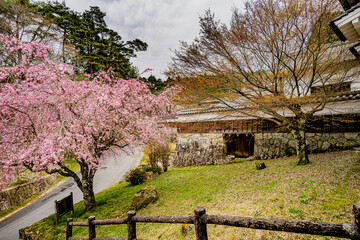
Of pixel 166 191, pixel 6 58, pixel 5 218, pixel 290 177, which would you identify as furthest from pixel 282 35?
pixel 5 218

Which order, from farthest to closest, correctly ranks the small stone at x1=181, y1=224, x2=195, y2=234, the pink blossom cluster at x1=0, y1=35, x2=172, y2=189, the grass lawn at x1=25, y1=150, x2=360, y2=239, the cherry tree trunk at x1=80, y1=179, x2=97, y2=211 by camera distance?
the cherry tree trunk at x1=80, y1=179, x2=97, y2=211, the pink blossom cluster at x1=0, y1=35, x2=172, y2=189, the small stone at x1=181, y1=224, x2=195, y2=234, the grass lawn at x1=25, y1=150, x2=360, y2=239

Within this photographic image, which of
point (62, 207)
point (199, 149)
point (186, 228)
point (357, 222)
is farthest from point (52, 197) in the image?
point (357, 222)

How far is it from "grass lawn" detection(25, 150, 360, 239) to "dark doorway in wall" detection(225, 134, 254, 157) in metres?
5.10

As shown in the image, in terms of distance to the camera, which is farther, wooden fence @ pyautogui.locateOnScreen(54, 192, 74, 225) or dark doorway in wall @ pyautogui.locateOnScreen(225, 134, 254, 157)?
dark doorway in wall @ pyautogui.locateOnScreen(225, 134, 254, 157)

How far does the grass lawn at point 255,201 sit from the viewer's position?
161 inches

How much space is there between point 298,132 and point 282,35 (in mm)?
4628

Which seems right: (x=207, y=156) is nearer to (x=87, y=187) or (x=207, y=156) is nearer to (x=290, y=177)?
(x=290, y=177)

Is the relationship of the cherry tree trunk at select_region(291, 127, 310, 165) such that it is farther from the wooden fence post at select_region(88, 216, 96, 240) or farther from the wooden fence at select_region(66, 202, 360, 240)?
the wooden fence post at select_region(88, 216, 96, 240)

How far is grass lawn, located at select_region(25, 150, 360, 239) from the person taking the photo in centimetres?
410

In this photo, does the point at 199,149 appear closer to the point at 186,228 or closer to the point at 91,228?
the point at 186,228

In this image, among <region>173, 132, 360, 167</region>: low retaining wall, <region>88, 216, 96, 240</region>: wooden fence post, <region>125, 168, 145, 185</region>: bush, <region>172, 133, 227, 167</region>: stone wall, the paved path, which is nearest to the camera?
<region>88, 216, 96, 240</region>: wooden fence post

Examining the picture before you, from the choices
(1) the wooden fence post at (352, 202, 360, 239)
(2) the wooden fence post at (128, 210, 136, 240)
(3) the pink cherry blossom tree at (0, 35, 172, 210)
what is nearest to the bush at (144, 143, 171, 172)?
(3) the pink cherry blossom tree at (0, 35, 172, 210)

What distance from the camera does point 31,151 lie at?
514 cm

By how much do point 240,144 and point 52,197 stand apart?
15.8m
